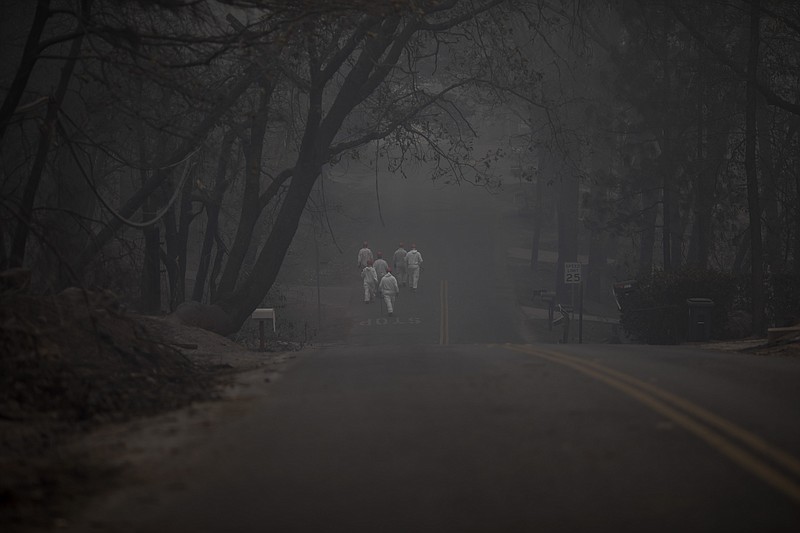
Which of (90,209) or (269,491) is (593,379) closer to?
(269,491)

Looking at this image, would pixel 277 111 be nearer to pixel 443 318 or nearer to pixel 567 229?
pixel 443 318

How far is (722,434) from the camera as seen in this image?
806 cm

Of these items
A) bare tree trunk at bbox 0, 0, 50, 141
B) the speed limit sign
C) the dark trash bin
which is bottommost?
the dark trash bin

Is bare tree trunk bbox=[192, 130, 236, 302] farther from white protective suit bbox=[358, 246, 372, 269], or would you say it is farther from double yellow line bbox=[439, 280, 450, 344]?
white protective suit bbox=[358, 246, 372, 269]

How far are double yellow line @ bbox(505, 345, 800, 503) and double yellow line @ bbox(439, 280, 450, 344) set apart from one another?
82.2 feet

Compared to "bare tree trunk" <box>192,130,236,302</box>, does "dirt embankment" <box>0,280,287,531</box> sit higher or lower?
lower

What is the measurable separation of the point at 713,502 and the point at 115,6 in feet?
38.6

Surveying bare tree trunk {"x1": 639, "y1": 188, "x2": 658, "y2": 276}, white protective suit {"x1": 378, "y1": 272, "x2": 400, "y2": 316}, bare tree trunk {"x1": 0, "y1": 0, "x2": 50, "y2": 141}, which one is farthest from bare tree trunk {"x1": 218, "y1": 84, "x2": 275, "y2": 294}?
bare tree trunk {"x1": 639, "y1": 188, "x2": 658, "y2": 276}

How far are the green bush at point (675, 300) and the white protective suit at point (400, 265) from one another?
15.7 metres

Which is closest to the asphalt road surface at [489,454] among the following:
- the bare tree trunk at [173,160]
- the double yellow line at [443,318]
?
the bare tree trunk at [173,160]

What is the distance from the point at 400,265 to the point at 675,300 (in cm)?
1929

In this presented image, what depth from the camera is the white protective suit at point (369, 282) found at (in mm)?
42719

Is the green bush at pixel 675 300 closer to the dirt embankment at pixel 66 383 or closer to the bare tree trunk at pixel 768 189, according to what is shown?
the bare tree trunk at pixel 768 189

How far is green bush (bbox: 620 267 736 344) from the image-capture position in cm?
2839
